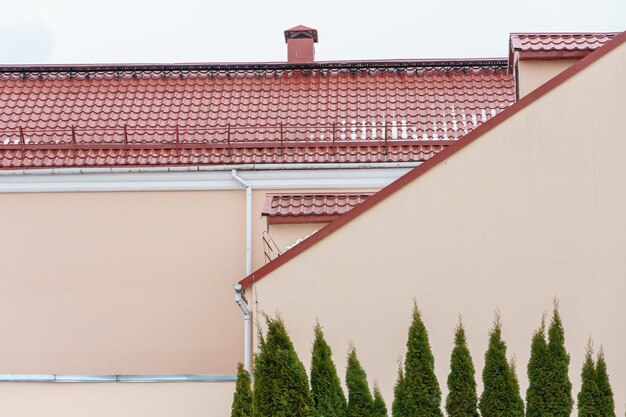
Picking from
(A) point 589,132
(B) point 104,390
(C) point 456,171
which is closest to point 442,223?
(C) point 456,171

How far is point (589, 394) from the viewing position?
45.5 feet

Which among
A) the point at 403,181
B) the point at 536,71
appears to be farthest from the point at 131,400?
the point at 536,71

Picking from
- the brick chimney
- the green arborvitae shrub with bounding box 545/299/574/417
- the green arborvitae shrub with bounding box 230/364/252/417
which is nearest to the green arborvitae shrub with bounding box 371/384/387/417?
the green arborvitae shrub with bounding box 230/364/252/417

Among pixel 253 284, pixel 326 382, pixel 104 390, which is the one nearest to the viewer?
pixel 326 382

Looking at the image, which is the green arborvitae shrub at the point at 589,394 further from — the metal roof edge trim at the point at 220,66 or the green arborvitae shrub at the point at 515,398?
the metal roof edge trim at the point at 220,66

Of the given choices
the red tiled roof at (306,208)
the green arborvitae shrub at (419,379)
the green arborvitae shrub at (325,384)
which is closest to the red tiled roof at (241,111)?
the red tiled roof at (306,208)

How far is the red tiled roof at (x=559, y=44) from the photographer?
1806cm

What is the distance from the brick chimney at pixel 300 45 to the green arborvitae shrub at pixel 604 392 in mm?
12235

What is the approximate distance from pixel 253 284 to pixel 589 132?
4198 mm

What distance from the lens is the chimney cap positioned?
25531 mm

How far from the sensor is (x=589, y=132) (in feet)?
51.4

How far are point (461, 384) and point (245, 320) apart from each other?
6269mm

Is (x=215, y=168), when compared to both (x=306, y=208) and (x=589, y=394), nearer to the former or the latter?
(x=306, y=208)

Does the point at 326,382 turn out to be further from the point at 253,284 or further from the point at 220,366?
the point at 220,366
